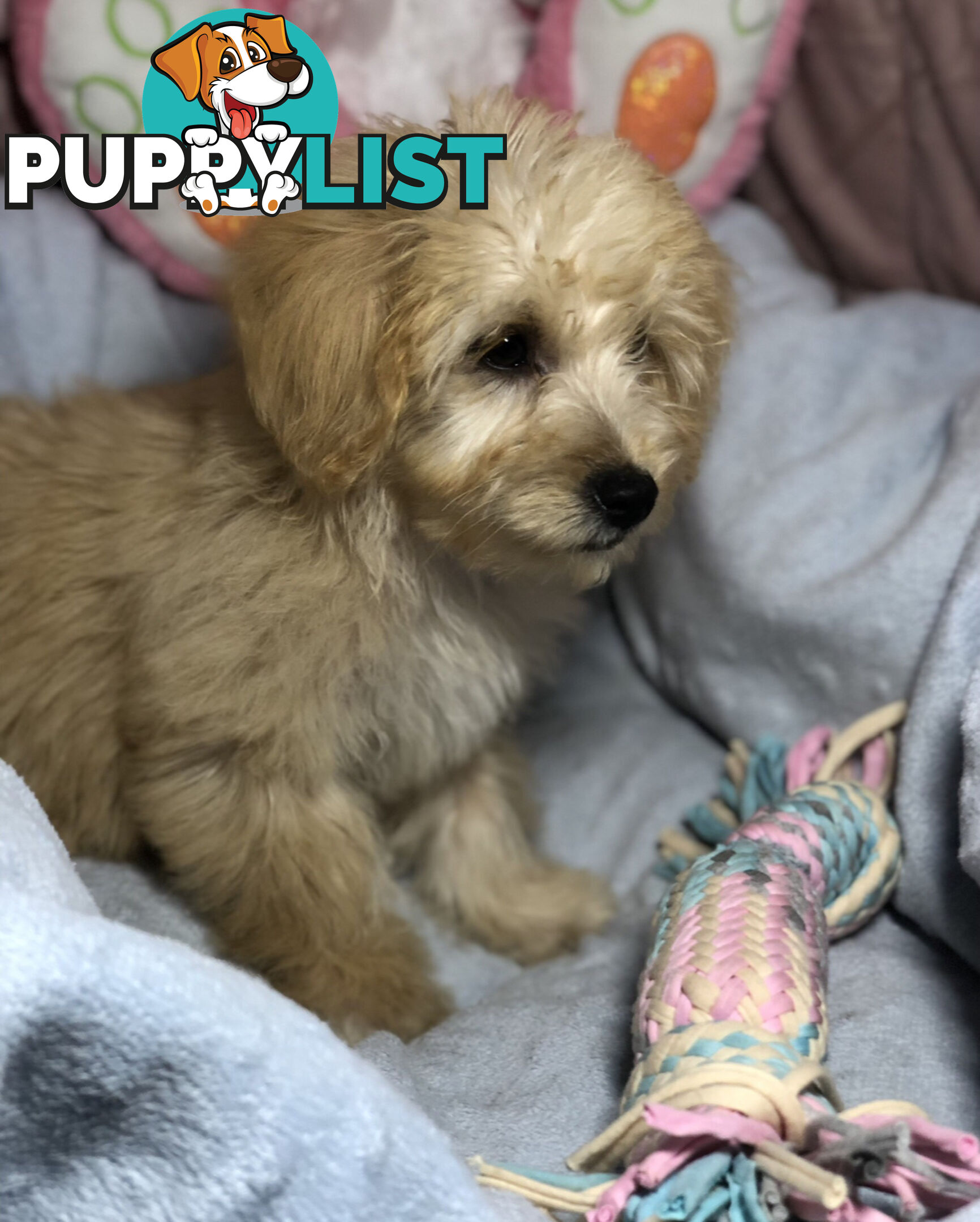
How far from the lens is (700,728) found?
213 cm

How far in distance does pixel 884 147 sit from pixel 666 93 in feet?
1.29

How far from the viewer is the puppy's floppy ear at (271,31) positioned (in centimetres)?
161

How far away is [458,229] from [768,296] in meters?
0.92

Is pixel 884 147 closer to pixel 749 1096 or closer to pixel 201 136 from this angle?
pixel 201 136

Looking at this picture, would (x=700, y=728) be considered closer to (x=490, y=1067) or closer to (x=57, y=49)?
(x=490, y=1067)

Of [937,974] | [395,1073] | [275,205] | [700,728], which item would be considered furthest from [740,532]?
[395,1073]

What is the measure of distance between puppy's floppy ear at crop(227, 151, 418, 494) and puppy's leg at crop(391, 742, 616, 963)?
66 centimetres

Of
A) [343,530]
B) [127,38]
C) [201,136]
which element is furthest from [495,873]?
[127,38]

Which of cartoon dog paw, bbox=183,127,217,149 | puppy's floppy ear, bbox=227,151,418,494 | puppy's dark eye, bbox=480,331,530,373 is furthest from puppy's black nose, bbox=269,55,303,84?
puppy's dark eye, bbox=480,331,530,373

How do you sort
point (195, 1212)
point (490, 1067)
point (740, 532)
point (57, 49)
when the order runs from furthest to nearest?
point (740, 532) → point (57, 49) → point (490, 1067) → point (195, 1212)

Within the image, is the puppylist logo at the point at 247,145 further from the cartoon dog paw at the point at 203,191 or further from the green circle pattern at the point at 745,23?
the green circle pattern at the point at 745,23

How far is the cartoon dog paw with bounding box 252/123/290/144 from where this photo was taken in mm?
1522

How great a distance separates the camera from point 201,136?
160cm

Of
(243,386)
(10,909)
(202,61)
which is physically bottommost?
(10,909)
